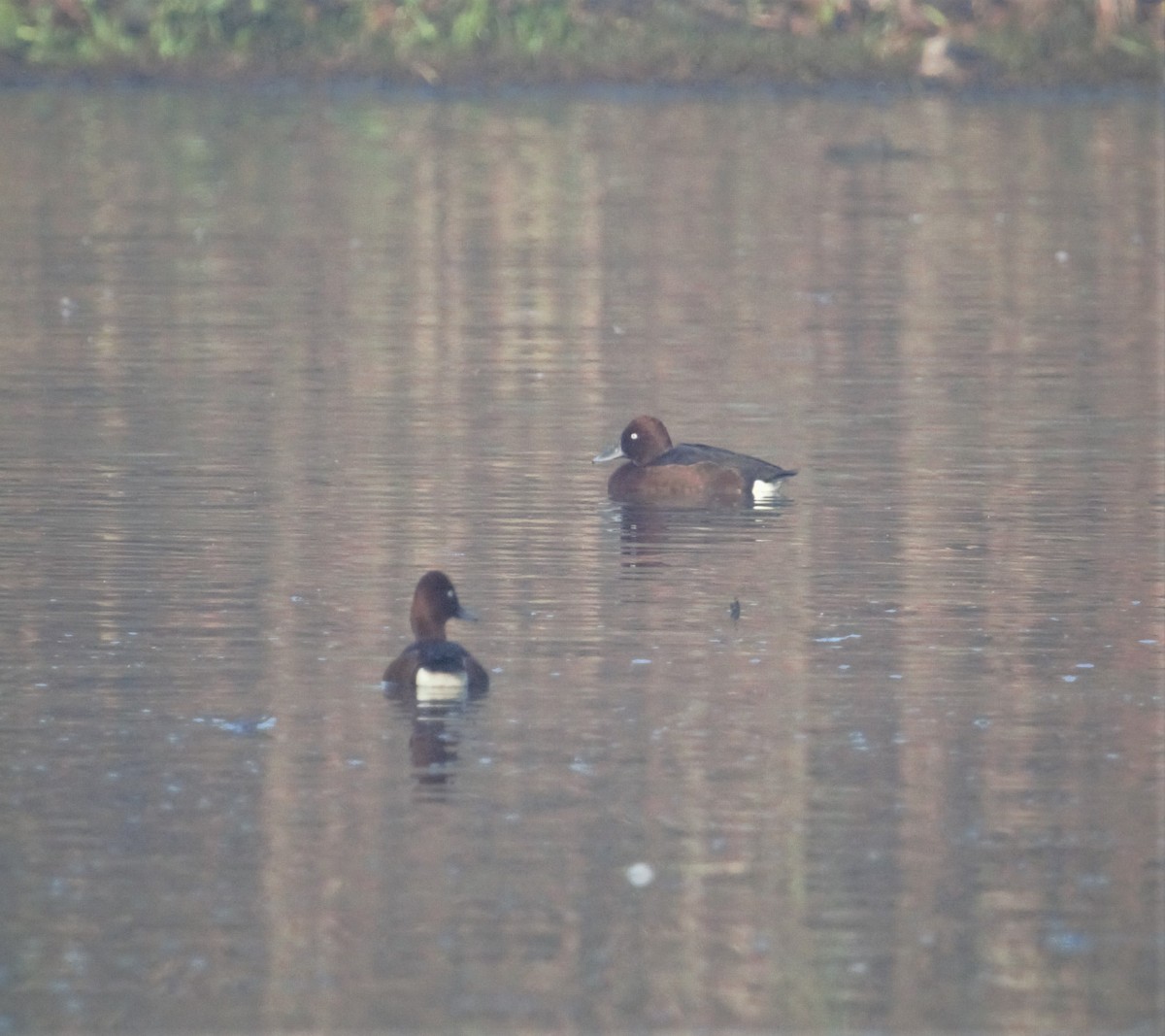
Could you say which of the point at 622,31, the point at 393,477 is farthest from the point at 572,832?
the point at 622,31

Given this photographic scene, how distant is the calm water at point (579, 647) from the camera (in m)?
6.83

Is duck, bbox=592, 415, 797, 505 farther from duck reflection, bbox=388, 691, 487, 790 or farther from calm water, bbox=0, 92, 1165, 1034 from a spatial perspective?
duck reflection, bbox=388, 691, 487, 790

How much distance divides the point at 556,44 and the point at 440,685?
1355 inches

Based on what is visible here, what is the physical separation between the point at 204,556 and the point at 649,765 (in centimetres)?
348

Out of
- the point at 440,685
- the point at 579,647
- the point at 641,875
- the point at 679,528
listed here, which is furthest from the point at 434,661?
the point at 679,528

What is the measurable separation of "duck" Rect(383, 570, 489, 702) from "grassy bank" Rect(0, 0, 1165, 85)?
1306 inches

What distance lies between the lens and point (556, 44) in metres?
42.8

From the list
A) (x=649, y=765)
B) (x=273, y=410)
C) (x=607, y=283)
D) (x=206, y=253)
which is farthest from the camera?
(x=206, y=253)

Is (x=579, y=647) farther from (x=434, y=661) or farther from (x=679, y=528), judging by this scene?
(x=679, y=528)

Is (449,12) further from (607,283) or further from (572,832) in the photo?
(572,832)

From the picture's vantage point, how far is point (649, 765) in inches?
331

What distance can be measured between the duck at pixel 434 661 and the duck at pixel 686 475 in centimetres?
352

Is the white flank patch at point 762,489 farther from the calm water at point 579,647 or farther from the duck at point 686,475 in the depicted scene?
the calm water at point 579,647

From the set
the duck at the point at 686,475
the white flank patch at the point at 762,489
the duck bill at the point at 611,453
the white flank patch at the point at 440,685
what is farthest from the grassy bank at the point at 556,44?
the white flank patch at the point at 440,685
